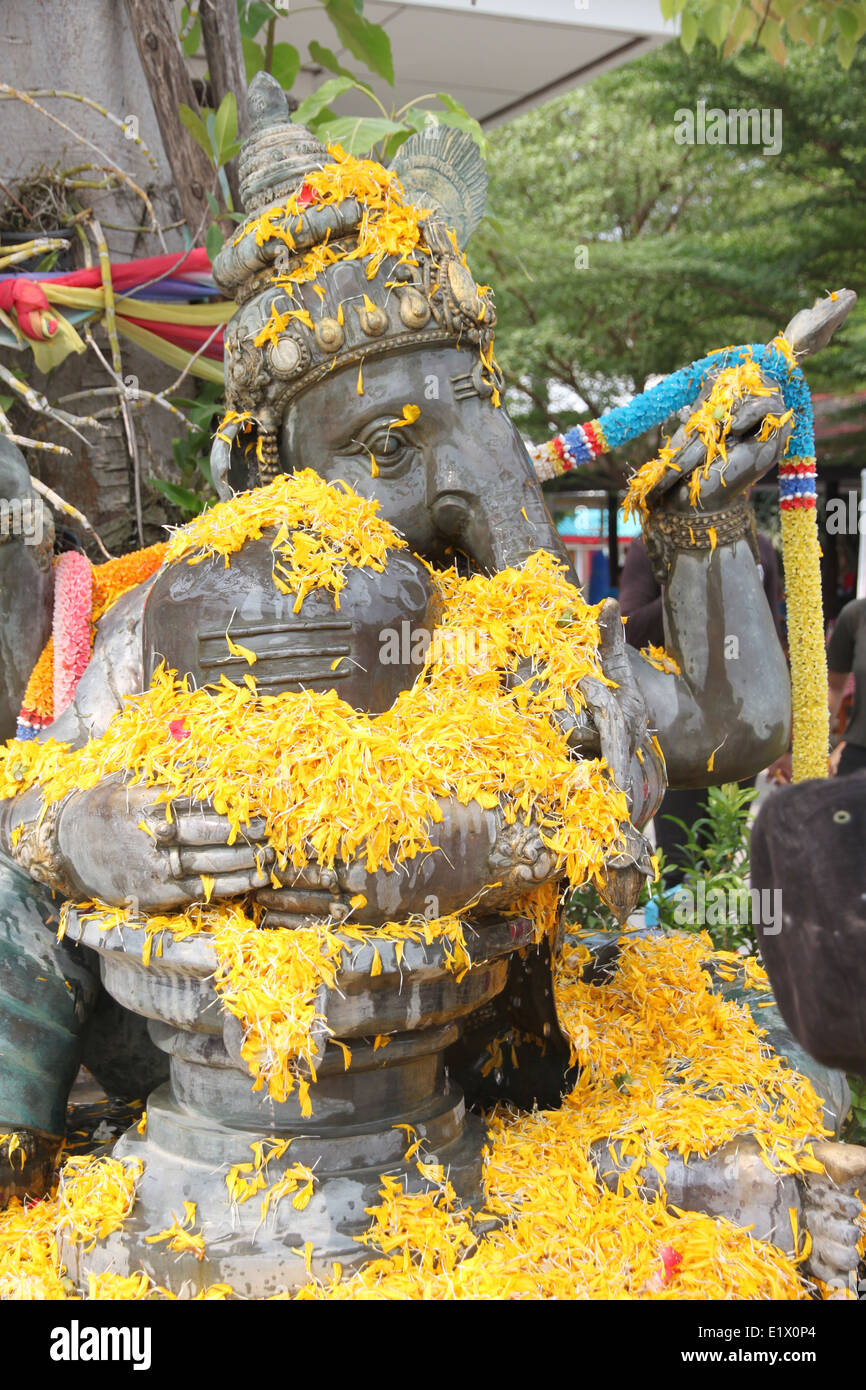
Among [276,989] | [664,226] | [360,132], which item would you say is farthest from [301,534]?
[664,226]

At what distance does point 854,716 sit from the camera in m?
4.98

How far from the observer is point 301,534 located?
2.02 metres

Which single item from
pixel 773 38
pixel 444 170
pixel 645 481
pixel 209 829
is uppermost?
pixel 773 38

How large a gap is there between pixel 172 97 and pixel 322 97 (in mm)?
436

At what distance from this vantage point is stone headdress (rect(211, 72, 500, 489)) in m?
2.22

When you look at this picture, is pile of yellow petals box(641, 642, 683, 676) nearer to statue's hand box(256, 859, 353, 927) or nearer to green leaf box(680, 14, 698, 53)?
statue's hand box(256, 859, 353, 927)

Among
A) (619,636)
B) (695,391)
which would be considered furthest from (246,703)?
(695,391)

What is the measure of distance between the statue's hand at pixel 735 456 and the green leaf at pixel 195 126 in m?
1.95

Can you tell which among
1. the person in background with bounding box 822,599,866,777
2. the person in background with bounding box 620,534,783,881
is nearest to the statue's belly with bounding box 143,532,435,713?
the person in background with bounding box 620,534,783,881

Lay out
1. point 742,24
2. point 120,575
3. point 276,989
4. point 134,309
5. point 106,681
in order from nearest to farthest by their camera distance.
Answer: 1. point 276,989
2. point 106,681
3. point 120,575
4. point 134,309
5. point 742,24

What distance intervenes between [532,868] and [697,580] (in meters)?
0.68

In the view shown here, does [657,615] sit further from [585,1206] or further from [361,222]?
[585,1206]

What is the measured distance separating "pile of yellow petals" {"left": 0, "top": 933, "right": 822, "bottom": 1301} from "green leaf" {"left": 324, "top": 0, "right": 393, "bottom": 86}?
3.08 m
